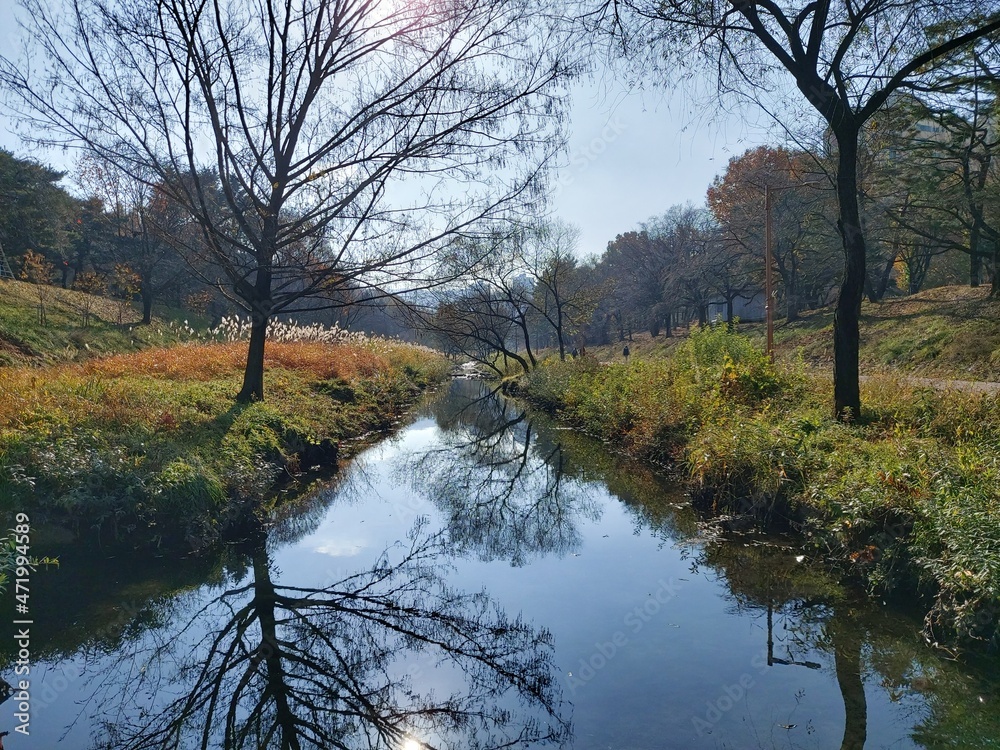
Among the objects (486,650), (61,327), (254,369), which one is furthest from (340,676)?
(61,327)

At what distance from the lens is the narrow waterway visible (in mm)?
3775

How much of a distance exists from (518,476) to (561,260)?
21.1 metres

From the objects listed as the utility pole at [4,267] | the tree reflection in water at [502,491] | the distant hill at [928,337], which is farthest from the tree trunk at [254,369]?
the utility pole at [4,267]

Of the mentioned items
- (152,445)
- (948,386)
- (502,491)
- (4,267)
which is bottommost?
(502,491)

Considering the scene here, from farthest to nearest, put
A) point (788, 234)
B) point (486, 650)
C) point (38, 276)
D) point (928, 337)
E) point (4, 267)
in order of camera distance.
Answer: point (788, 234) < point (4, 267) < point (38, 276) < point (928, 337) < point (486, 650)

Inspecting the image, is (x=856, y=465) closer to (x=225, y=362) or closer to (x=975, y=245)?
(x=225, y=362)

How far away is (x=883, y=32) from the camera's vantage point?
707 cm

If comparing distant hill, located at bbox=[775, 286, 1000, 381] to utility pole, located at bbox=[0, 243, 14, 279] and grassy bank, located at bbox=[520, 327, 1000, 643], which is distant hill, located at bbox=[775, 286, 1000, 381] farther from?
utility pole, located at bbox=[0, 243, 14, 279]

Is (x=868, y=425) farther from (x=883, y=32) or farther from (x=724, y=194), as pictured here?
(x=724, y=194)

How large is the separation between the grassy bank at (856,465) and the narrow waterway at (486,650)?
1.19 feet

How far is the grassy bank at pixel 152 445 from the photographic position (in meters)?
6.08

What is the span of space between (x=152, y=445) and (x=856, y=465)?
24.7ft

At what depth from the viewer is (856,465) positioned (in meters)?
6.60

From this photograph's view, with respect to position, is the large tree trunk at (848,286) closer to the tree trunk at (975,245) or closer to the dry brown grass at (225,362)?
the dry brown grass at (225,362)
